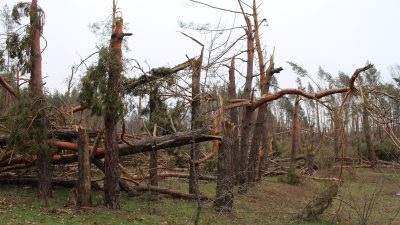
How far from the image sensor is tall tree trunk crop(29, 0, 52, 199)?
35.3 feet

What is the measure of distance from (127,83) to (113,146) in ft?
5.12

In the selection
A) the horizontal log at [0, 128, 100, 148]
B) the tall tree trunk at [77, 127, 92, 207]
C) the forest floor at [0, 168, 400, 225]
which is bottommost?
the forest floor at [0, 168, 400, 225]

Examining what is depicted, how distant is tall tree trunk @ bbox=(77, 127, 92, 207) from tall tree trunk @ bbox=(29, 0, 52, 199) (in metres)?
1.18

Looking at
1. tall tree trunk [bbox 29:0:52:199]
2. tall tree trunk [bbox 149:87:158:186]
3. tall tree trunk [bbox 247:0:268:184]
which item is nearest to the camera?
tall tree trunk [bbox 29:0:52:199]

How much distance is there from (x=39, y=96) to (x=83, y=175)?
2.33 m

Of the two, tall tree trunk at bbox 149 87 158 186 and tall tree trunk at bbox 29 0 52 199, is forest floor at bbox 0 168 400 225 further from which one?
tall tree trunk at bbox 149 87 158 186

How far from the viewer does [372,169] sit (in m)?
25.9

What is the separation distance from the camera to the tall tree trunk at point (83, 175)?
9922 millimetres

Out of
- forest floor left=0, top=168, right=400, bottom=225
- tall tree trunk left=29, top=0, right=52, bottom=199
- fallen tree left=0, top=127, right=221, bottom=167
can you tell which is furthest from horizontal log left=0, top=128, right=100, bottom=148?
forest floor left=0, top=168, right=400, bottom=225

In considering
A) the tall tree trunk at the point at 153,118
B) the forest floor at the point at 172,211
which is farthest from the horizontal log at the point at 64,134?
the tall tree trunk at the point at 153,118

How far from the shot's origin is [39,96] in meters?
10.9

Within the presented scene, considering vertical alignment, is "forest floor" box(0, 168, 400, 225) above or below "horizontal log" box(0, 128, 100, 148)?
below

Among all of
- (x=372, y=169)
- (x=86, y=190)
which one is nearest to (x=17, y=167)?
(x=86, y=190)

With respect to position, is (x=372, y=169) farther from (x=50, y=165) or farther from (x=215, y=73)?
(x=50, y=165)
